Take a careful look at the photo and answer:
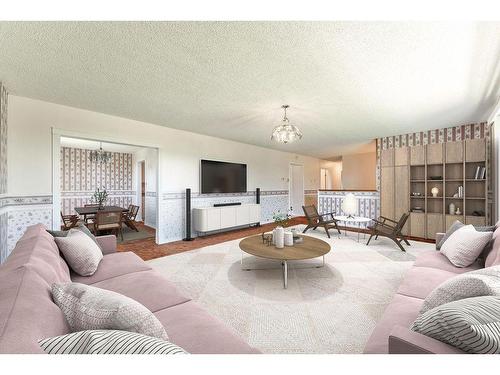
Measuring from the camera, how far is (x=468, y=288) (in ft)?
3.39

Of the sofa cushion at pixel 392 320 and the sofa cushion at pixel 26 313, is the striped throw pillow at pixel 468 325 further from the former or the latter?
the sofa cushion at pixel 26 313

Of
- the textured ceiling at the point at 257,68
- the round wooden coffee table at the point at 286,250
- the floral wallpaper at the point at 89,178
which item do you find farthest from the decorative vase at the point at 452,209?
the floral wallpaper at the point at 89,178

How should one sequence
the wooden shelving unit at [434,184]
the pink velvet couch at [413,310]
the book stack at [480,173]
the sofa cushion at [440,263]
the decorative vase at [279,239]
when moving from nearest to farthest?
the pink velvet couch at [413,310]
the sofa cushion at [440,263]
the decorative vase at [279,239]
the book stack at [480,173]
the wooden shelving unit at [434,184]

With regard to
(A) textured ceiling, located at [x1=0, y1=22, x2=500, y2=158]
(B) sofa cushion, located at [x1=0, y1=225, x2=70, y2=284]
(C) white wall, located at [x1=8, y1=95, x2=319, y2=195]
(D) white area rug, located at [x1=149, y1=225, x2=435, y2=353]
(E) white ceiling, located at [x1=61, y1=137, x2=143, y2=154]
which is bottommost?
(D) white area rug, located at [x1=149, y1=225, x2=435, y2=353]

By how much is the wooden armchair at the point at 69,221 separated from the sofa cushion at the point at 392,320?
5184 millimetres

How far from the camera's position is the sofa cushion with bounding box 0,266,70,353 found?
593 mm

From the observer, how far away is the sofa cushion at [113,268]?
5.89ft

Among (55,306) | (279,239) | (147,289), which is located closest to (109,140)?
(147,289)

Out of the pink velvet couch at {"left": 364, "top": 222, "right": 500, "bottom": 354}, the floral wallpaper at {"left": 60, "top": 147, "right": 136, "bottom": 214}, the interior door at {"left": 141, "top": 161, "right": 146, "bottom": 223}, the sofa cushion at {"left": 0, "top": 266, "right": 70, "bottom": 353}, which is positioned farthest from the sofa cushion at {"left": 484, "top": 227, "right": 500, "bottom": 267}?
the floral wallpaper at {"left": 60, "top": 147, "right": 136, "bottom": 214}

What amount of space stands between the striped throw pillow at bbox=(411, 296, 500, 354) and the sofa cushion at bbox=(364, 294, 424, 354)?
217 millimetres

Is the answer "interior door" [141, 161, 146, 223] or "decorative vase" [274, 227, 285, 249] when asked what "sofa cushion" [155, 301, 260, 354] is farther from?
"interior door" [141, 161, 146, 223]

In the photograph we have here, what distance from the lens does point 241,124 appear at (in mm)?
4305
